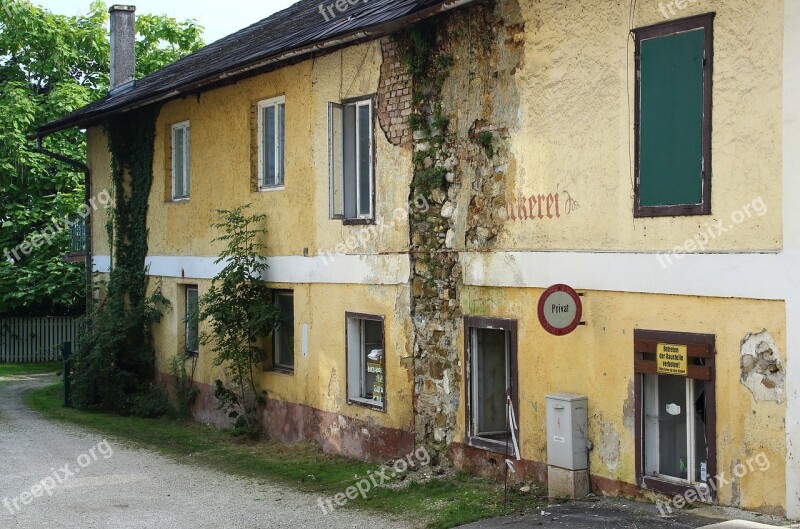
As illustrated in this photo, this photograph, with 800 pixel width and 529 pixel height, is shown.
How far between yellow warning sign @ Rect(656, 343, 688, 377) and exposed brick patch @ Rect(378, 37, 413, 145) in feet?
14.2

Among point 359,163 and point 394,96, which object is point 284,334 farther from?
point 394,96

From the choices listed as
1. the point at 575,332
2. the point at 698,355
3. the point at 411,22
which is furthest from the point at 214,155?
the point at 698,355

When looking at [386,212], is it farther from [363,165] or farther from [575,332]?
[575,332]

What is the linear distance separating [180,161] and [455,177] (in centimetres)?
785

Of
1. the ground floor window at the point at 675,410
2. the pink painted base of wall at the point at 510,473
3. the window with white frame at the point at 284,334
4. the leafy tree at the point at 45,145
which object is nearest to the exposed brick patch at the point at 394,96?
the window with white frame at the point at 284,334

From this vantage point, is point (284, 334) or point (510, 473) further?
point (284, 334)

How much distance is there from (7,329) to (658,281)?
2433cm

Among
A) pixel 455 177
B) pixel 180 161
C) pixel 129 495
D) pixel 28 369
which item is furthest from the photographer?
pixel 28 369

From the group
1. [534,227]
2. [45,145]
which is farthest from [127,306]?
[45,145]

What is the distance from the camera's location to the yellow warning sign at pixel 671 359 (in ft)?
27.3

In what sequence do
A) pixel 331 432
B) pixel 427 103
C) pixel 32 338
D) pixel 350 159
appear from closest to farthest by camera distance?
pixel 427 103 < pixel 350 159 < pixel 331 432 < pixel 32 338

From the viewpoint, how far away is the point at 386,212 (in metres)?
11.9

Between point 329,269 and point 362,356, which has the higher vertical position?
point 329,269

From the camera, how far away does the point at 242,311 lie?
46.8 feet
